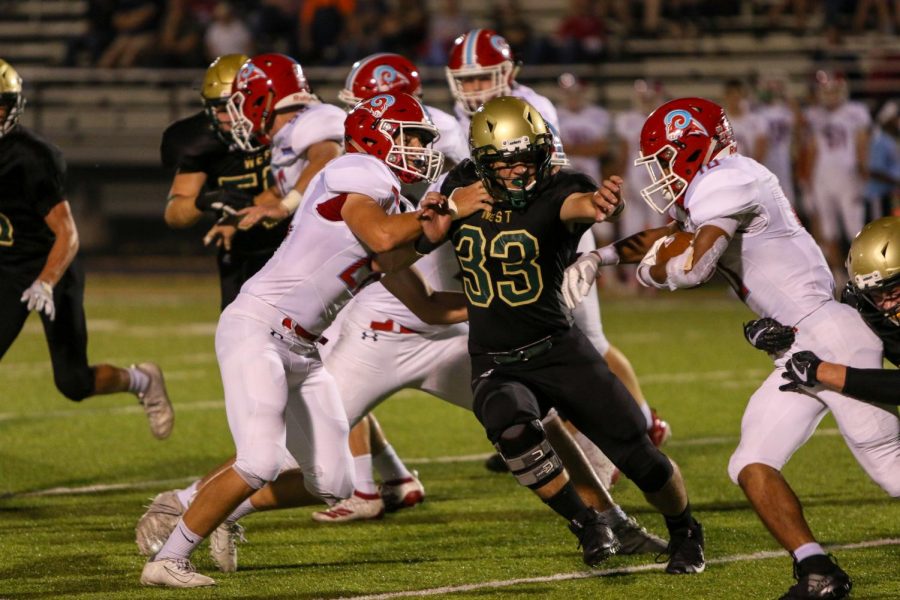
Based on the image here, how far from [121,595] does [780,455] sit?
6.78 ft

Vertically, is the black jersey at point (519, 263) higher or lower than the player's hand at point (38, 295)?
higher

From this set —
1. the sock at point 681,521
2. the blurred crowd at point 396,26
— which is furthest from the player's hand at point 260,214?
the blurred crowd at point 396,26

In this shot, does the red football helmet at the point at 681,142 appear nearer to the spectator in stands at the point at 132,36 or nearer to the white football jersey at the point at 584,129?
the white football jersey at the point at 584,129

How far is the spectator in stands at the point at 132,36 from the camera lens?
54.1ft

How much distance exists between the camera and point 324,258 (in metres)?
4.66

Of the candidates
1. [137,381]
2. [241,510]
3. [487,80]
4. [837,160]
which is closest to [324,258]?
[241,510]

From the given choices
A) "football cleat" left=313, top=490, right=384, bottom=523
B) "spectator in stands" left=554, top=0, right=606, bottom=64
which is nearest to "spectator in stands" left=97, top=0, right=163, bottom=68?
"spectator in stands" left=554, top=0, right=606, bottom=64

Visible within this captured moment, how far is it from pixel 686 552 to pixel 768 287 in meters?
0.91

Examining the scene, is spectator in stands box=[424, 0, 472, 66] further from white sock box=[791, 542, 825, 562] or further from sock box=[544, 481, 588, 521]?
white sock box=[791, 542, 825, 562]

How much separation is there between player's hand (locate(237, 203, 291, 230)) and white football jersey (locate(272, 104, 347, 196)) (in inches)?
15.9

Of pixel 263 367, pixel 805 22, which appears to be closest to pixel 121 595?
pixel 263 367

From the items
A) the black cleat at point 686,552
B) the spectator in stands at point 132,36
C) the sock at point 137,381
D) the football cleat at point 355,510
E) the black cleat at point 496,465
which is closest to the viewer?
the black cleat at point 686,552

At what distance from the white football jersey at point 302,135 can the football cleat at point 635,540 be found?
2076mm

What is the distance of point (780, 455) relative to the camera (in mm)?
→ 4434
